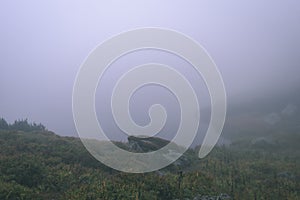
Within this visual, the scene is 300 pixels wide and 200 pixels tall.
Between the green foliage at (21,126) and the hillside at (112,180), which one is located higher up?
the green foliage at (21,126)

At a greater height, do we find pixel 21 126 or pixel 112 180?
pixel 21 126

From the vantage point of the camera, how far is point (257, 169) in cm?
2831

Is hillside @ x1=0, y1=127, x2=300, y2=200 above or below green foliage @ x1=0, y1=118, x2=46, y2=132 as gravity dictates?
below

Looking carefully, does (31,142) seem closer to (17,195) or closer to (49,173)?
(49,173)

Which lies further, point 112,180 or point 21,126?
point 21,126

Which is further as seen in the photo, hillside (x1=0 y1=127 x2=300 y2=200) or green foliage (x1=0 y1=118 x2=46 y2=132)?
green foliage (x1=0 y1=118 x2=46 y2=132)

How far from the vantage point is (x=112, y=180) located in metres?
18.7

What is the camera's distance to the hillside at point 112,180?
1614cm

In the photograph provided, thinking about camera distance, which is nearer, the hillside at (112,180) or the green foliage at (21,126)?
the hillside at (112,180)

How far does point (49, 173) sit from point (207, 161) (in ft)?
55.3

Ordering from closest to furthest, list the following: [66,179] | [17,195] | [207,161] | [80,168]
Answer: [17,195]
[66,179]
[80,168]
[207,161]

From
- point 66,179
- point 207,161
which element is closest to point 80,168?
point 66,179

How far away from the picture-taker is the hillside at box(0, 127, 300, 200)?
635 inches

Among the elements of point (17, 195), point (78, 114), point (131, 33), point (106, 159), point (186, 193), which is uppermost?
point (131, 33)
